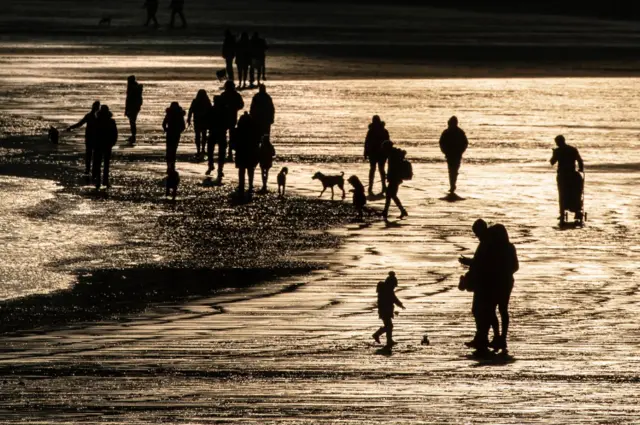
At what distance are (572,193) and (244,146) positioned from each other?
6.54m

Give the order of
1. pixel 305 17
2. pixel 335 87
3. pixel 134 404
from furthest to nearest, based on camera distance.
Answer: pixel 305 17 → pixel 335 87 → pixel 134 404

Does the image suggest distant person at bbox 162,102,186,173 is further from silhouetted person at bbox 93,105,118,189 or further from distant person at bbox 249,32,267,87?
distant person at bbox 249,32,267,87

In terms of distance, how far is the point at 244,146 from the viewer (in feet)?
106

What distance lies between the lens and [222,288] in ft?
76.0

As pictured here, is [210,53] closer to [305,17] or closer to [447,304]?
[305,17]

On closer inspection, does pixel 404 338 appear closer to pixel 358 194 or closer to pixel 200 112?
pixel 358 194

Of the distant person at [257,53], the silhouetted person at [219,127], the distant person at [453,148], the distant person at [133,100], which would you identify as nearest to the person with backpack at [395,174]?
the distant person at [453,148]

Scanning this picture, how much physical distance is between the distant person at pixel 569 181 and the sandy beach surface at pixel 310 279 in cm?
64

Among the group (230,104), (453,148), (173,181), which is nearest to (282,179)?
(173,181)

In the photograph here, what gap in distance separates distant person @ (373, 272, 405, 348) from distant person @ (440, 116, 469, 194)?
14473 millimetres

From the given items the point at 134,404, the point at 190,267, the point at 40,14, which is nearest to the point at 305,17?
the point at 40,14

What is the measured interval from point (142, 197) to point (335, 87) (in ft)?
85.0

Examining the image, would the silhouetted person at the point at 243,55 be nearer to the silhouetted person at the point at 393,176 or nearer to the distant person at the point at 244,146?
the distant person at the point at 244,146

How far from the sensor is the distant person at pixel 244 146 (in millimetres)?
32125
